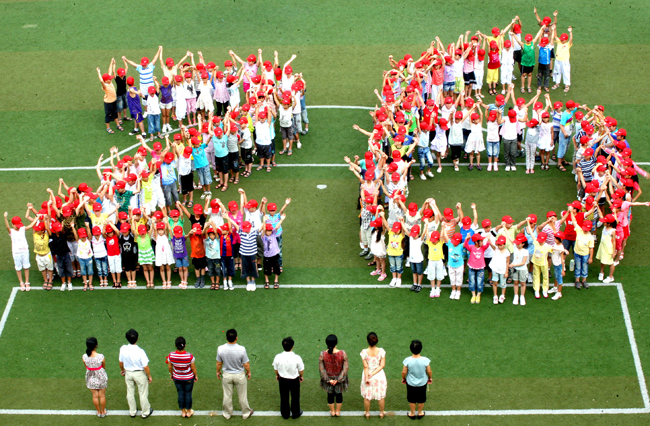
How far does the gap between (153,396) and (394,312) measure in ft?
17.4

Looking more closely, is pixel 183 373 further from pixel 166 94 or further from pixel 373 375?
pixel 166 94

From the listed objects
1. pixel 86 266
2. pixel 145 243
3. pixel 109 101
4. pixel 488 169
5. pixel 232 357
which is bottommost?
pixel 232 357

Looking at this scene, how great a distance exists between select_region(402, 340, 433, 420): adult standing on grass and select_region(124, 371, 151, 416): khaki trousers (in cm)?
470

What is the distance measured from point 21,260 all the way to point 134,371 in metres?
5.26

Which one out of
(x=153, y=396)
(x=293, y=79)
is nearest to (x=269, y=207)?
(x=153, y=396)

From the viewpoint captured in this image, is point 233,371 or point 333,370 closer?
point 333,370

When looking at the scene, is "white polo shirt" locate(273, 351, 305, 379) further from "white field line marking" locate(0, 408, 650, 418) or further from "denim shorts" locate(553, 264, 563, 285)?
"denim shorts" locate(553, 264, 563, 285)

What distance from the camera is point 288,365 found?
613 inches

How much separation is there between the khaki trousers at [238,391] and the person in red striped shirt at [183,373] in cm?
59

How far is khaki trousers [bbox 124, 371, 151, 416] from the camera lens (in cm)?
1600

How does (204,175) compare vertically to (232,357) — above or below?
above

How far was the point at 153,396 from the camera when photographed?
16969 millimetres

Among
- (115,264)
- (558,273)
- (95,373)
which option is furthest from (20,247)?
(558,273)

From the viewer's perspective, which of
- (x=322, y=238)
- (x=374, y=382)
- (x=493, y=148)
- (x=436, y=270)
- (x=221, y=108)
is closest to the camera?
(x=374, y=382)
